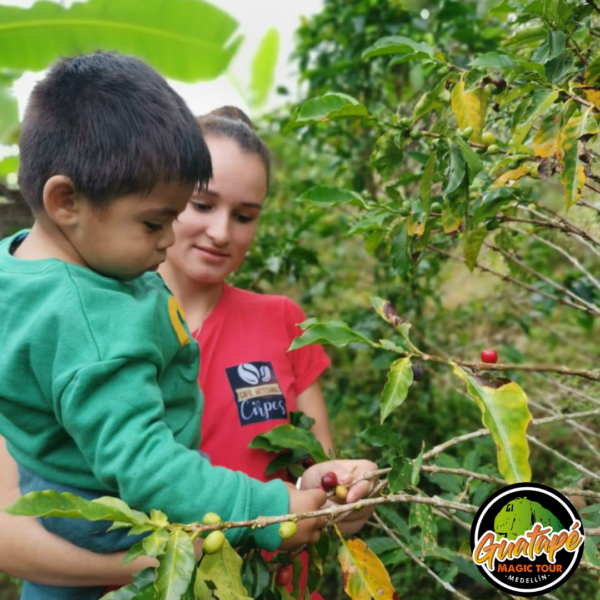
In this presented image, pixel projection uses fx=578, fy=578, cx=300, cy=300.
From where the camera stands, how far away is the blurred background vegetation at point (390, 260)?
1932mm

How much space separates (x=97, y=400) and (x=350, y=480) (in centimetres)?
55

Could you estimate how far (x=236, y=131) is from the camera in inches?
64.3

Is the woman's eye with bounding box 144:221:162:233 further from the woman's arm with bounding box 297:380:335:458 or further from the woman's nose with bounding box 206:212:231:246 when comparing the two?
the woman's arm with bounding box 297:380:335:458

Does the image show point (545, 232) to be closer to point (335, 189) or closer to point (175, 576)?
point (335, 189)

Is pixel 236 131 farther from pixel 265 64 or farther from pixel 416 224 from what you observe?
pixel 265 64

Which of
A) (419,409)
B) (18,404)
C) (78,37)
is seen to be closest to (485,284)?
(419,409)

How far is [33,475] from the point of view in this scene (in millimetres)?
1094

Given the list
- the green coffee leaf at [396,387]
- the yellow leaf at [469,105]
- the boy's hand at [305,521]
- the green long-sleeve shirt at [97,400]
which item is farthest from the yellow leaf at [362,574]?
the yellow leaf at [469,105]

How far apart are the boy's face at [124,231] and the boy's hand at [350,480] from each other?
23.0 inches

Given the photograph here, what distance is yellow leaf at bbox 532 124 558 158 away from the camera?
1.01m

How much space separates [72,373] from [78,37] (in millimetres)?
1630

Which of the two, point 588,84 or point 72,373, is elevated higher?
point 588,84

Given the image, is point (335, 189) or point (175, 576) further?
point (335, 189)

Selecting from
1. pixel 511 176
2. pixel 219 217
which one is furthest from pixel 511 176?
pixel 219 217
